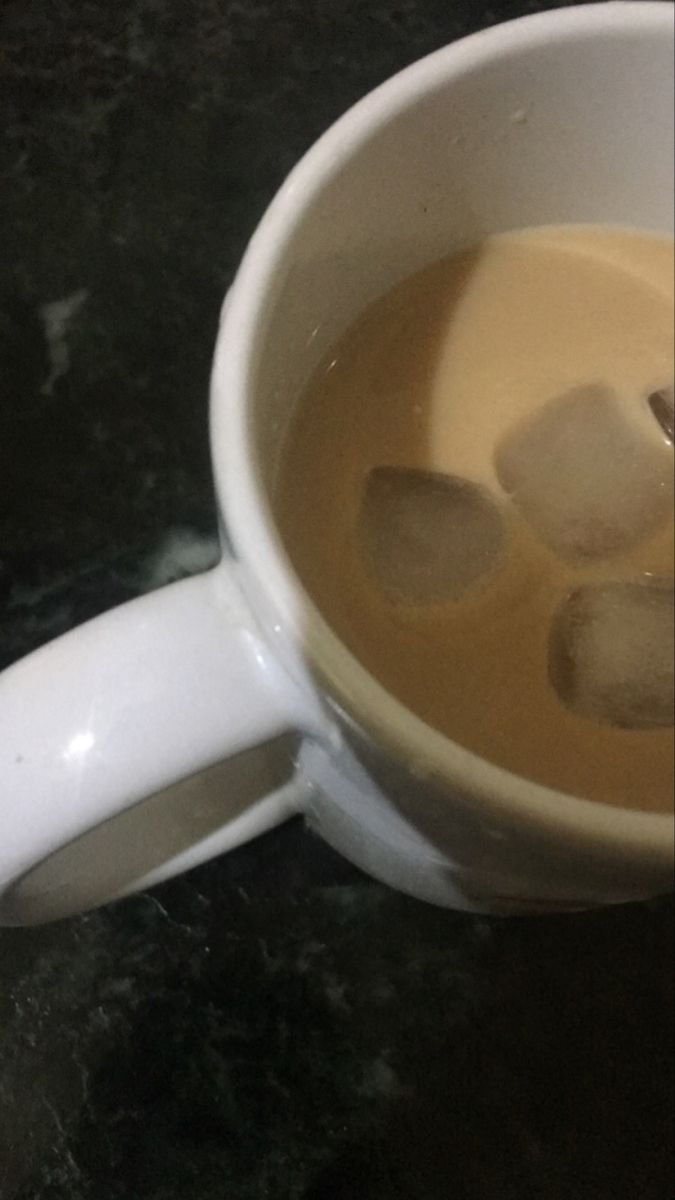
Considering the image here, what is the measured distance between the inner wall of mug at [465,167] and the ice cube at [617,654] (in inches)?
6.4

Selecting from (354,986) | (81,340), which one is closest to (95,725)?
(354,986)

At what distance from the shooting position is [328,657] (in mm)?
343

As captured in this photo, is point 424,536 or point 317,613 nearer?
point 317,613

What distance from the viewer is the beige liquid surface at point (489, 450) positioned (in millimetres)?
505

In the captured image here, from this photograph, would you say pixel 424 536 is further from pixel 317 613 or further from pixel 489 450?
pixel 317 613

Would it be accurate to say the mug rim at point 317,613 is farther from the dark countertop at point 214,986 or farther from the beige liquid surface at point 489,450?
the dark countertop at point 214,986

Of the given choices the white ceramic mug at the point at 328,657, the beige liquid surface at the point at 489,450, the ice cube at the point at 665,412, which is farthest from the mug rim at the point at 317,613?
the ice cube at the point at 665,412

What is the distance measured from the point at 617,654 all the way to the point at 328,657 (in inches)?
8.9

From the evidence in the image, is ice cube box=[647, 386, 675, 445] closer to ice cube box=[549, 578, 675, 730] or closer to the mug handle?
ice cube box=[549, 578, 675, 730]

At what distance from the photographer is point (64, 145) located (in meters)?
0.80

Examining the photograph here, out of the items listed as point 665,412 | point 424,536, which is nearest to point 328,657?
point 424,536

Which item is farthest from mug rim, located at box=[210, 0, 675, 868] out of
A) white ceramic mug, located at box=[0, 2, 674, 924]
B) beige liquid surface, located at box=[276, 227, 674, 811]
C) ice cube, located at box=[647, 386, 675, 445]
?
ice cube, located at box=[647, 386, 675, 445]

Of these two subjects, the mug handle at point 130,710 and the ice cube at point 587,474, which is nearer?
the mug handle at point 130,710

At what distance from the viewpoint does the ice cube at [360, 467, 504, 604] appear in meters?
0.53
